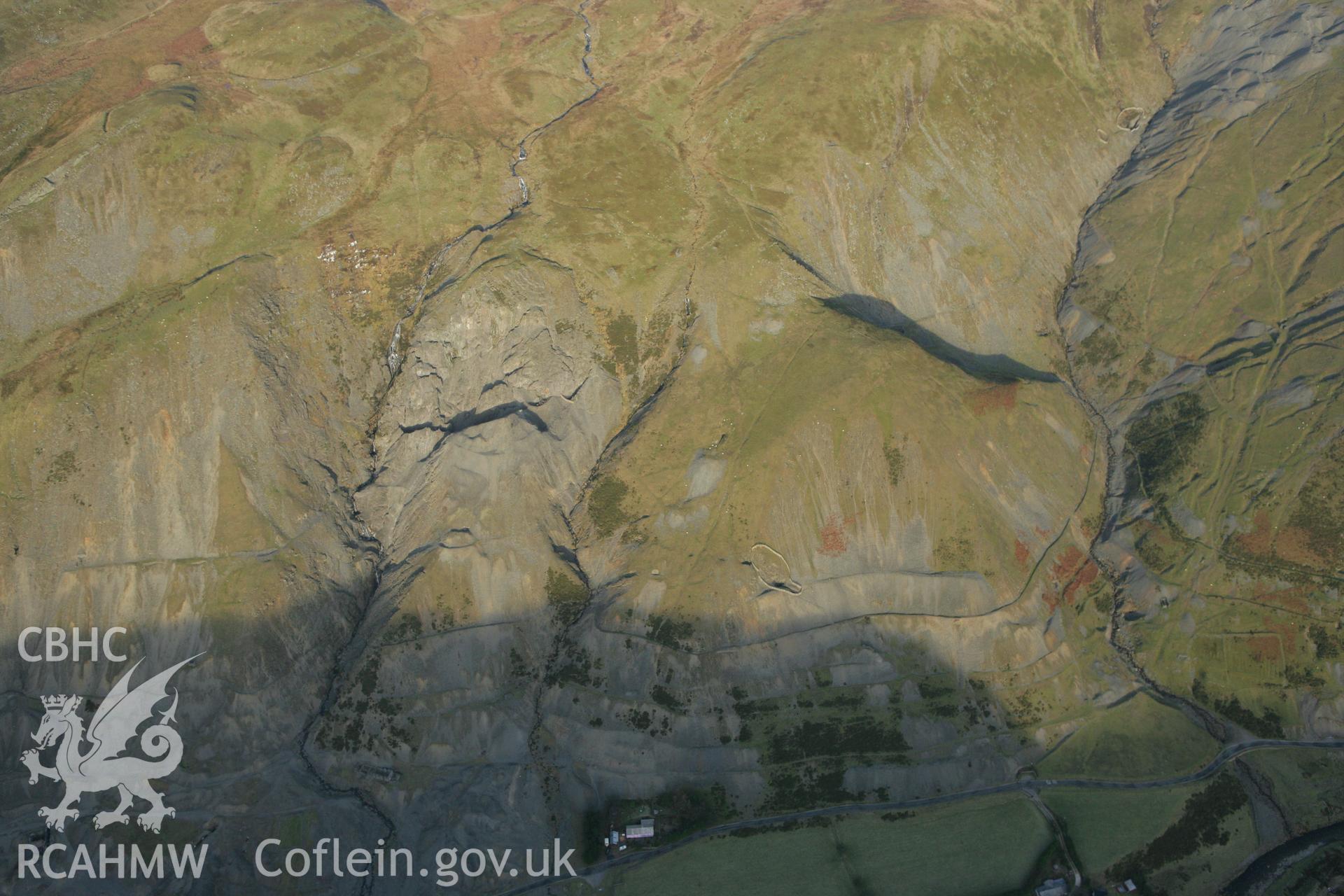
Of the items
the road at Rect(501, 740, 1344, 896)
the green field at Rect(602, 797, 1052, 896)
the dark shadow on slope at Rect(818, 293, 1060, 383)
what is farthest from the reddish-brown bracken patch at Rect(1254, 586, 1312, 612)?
the green field at Rect(602, 797, 1052, 896)

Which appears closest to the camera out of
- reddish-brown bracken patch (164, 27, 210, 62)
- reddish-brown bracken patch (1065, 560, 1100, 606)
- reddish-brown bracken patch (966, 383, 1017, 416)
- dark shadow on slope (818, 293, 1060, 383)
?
reddish-brown bracken patch (1065, 560, 1100, 606)

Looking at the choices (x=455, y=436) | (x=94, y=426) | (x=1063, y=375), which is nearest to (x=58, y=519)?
(x=94, y=426)

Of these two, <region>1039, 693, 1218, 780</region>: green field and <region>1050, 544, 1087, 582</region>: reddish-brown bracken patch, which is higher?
<region>1050, 544, 1087, 582</region>: reddish-brown bracken patch

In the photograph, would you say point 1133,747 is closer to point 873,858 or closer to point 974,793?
point 974,793

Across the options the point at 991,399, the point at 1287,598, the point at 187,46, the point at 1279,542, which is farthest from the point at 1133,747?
the point at 187,46

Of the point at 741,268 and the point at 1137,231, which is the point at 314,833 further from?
the point at 1137,231

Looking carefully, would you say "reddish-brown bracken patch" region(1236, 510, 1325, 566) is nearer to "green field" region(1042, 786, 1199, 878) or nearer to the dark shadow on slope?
"green field" region(1042, 786, 1199, 878)

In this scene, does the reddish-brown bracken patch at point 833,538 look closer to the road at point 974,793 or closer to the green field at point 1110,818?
the road at point 974,793
